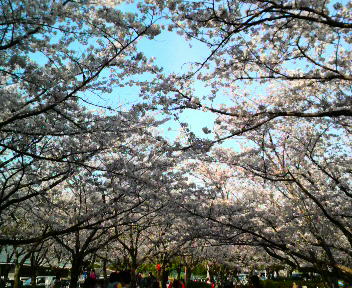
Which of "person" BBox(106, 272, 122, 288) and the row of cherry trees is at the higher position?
the row of cherry trees

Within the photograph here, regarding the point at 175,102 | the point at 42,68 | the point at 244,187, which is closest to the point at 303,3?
the point at 175,102

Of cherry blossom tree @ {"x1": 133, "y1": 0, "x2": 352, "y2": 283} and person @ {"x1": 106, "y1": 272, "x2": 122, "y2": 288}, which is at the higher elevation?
cherry blossom tree @ {"x1": 133, "y1": 0, "x2": 352, "y2": 283}

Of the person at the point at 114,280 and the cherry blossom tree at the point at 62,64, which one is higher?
the cherry blossom tree at the point at 62,64

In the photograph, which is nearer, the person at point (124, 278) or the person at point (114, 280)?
the person at point (114, 280)

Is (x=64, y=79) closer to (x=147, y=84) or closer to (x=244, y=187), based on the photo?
(x=147, y=84)

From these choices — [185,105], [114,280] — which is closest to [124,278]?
[114,280]

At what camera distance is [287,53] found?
21.8 feet

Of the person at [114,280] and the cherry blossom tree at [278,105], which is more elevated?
the cherry blossom tree at [278,105]

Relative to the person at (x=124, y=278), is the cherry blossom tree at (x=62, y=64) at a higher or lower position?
higher

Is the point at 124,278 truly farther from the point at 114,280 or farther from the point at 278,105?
the point at 278,105

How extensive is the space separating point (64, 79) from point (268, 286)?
Result: 93.2 ft

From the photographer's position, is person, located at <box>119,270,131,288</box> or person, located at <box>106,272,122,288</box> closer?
person, located at <box>106,272,122,288</box>

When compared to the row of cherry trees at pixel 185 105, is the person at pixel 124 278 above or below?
below

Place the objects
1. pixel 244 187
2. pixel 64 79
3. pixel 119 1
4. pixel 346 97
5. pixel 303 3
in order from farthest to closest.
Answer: pixel 244 187 → pixel 346 97 → pixel 64 79 → pixel 119 1 → pixel 303 3
